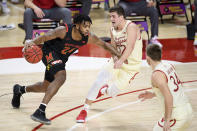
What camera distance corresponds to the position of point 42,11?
346 inches

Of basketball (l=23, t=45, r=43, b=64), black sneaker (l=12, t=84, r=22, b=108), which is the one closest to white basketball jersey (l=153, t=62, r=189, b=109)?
basketball (l=23, t=45, r=43, b=64)

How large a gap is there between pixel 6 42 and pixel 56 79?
15.7 feet

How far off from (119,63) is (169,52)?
3.97 meters

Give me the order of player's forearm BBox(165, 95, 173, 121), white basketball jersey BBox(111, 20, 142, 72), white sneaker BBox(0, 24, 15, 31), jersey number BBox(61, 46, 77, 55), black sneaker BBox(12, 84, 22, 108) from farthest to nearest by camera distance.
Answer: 1. white sneaker BBox(0, 24, 15, 31)
2. black sneaker BBox(12, 84, 22, 108)
3. white basketball jersey BBox(111, 20, 142, 72)
4. jersey number BBox(61, 46, 77, 55)
5. player's forearm BBox(165, 95, 173, 121)

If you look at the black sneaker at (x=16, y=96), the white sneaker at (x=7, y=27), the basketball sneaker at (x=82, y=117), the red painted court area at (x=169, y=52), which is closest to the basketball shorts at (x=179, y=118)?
the basketball sneaker at (x=82, y=117)

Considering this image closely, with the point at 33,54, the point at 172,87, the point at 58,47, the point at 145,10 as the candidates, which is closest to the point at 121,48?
the point at 58,47

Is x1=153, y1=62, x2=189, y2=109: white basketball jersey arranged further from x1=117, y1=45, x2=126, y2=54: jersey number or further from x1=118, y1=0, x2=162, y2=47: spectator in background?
x1=118, y1=0, x2=162, y2=47: spectator in background

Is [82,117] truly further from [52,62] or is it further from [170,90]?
[170,90]

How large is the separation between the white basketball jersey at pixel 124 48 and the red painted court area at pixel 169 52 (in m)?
2.98

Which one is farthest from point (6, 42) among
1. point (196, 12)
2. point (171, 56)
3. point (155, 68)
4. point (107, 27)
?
point (155, 68)

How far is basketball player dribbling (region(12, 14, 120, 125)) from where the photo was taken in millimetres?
5188

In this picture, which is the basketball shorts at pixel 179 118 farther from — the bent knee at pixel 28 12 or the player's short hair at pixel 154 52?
the bent knee at pixel 28 12

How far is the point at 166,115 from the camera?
3.98 m

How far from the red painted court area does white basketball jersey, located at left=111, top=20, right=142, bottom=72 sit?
9.78 feet
